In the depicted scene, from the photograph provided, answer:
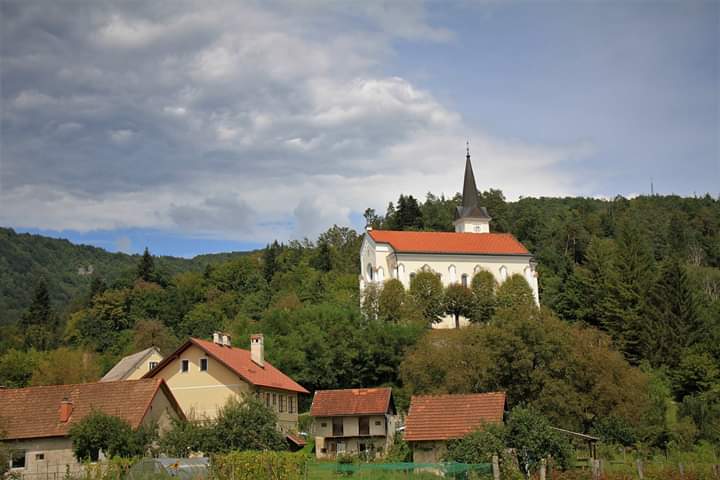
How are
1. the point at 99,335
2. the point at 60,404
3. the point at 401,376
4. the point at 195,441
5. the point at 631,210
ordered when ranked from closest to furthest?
1. the point at 195,441
2. the point at 60,404
3. the point at 401,376
4. the point at 99,335
5. the point at 631,210

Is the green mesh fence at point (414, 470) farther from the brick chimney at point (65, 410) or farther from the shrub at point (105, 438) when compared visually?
the brick chimney at point (65, 410)

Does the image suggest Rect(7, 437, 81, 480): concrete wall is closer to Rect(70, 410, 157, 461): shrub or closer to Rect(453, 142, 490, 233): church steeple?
Rect(70, 410, 157, 461): shrub

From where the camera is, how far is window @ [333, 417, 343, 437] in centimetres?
Answer: 4316

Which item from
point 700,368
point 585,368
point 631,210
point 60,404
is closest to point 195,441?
point 60,404

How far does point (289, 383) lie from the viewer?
48.0 m

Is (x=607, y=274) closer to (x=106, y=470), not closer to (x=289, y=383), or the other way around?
(x=289, y=383)

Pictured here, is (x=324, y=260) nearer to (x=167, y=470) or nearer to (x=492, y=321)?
(x=492, y=321)

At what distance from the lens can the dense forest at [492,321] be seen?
46812mm

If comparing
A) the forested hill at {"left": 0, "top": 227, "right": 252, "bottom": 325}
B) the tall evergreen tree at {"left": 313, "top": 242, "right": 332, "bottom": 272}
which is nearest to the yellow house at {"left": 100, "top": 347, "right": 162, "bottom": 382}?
the tall evergreen tree at {"left": 313, "top": 242, "right": 332, "bottom": 272}

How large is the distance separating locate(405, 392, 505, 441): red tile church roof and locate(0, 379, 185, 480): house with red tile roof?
A: 35.2 feet

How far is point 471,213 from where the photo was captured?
104m

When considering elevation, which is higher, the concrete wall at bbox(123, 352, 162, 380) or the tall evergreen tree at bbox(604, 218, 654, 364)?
the tall evergreen tree at bbox(604, 218, 654, 364)

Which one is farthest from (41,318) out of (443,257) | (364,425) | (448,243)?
(364,425)

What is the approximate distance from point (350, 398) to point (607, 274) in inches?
1670
